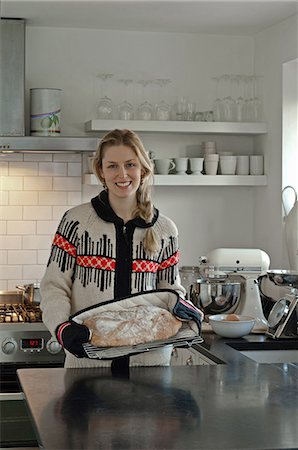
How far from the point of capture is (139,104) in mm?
5547

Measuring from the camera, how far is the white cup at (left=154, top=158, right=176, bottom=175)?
17.6 ft

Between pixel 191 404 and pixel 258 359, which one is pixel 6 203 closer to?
pixel 258 359

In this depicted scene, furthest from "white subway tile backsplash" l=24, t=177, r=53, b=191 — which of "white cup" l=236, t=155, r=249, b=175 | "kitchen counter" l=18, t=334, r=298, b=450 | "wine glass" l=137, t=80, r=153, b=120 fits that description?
"kitchen counter" l=18, t=334, r=298, b=450

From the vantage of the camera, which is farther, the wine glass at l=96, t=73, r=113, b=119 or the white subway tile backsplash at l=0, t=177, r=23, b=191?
the white subway tile backsplash at l=0, t=177, r=23, b=191

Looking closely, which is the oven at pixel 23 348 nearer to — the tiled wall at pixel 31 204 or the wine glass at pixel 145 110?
the tiled wall at pixel 31 204

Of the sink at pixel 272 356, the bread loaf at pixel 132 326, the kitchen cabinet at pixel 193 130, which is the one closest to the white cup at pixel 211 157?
the kitchen cabinet at pixel 193 130

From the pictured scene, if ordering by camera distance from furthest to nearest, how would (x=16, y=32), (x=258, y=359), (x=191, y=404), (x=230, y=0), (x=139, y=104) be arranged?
(x=139, y=104)
(x=16, y=32)
(x=230, y=0)
(x=258, y=359)
(x=191, y=404)

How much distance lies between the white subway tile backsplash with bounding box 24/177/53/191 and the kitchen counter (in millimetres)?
2667

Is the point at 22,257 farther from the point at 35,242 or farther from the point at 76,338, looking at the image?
the point at 76,338

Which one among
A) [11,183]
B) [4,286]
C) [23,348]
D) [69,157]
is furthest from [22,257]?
[23,348]

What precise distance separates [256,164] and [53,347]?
187 cm

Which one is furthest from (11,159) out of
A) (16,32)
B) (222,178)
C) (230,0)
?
(230,0)

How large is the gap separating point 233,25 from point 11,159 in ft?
5.46

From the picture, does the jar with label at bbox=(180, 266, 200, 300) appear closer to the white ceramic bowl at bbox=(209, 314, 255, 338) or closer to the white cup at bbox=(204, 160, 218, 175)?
the white ceramic bowl at bbox=(209, 314, 255, 338)
